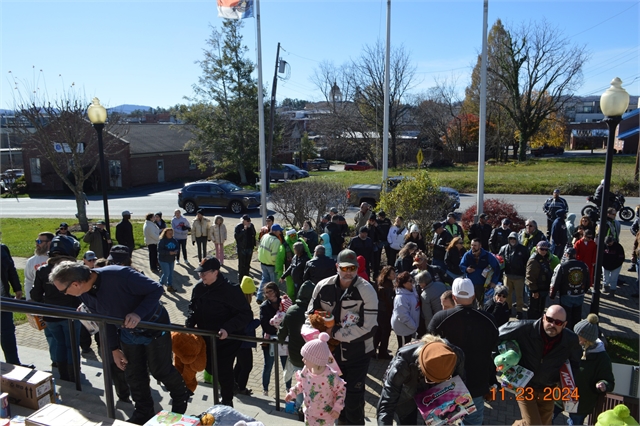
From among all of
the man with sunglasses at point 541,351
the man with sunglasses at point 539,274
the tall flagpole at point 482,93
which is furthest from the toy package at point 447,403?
the tall flagpole at point 482,93

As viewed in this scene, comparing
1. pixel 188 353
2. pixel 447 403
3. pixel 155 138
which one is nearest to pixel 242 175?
pixel 155 138

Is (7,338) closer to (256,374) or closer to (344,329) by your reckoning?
(256,374)

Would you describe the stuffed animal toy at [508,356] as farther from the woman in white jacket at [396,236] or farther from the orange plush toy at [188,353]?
the woman in white jacket at [396,236]

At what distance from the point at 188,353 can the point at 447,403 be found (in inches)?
110

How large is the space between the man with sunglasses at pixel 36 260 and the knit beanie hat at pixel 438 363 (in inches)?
239

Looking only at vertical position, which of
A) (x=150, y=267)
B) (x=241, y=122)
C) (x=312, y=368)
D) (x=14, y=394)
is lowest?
(x=150, y=267)

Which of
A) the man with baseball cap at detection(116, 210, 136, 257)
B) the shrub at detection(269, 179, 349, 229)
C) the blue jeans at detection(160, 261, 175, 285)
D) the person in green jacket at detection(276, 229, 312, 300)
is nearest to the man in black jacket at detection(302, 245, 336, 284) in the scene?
the person in green jacket at detection(276, 229, 312, 300)

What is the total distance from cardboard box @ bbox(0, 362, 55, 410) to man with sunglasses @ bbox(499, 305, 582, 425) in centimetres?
425

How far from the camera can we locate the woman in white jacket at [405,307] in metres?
6.63

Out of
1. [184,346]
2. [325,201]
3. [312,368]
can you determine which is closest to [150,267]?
[325,201]

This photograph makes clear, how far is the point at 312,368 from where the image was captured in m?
3.97

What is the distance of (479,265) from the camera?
8281mm

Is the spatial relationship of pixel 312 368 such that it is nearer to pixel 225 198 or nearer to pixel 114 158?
pixel 225 198

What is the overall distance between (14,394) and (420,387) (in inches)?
144
